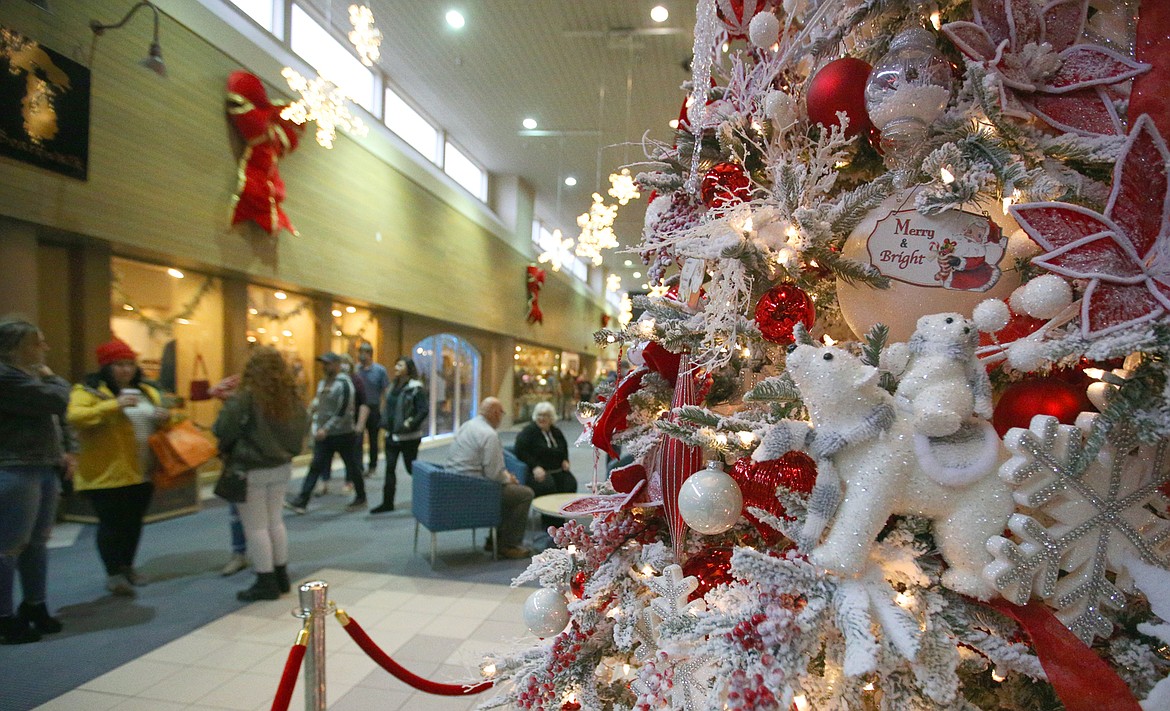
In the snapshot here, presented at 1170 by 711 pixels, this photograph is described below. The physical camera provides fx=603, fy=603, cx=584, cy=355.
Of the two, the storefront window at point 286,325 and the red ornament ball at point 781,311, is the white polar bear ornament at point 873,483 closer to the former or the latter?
the red ornament ball at point 781,311

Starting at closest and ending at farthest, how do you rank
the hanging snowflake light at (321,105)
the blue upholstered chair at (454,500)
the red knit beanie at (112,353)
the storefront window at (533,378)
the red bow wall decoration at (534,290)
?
the red knit beanie at (112,353) → the blue upholstered chair at (454,500) → the hanging snowflake light at (321,105) → the red bow wall decoration at (534,290) → the storefront window at (533,378)

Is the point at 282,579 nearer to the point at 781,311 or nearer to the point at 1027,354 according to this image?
the point at 781,311

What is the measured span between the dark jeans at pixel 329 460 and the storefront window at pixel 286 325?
3.32 feet

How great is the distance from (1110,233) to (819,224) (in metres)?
0.37

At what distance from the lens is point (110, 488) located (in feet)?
11.9

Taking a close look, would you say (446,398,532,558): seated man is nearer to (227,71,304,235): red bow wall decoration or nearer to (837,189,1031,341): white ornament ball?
(227,71,304,235): red bow wall decoration

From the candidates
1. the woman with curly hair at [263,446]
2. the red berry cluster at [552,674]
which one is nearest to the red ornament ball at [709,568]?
the red berry cluster at [552,674]

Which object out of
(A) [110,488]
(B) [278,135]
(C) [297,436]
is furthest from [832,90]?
(B) [278,135]

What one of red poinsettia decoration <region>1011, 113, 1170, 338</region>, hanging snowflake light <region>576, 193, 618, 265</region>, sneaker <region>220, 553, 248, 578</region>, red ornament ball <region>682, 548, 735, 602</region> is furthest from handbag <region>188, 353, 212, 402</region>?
red poinsettia decoration <region>1011, 113, 1170, 338</region>

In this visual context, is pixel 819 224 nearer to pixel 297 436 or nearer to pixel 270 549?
pixel 297 436

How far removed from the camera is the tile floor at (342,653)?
102 inches

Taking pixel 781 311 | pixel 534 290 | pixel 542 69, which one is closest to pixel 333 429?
pixel 542 69

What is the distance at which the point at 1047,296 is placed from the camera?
2.79ft

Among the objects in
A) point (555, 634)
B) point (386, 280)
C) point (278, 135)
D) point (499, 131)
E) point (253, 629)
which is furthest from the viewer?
point (499, 131)
